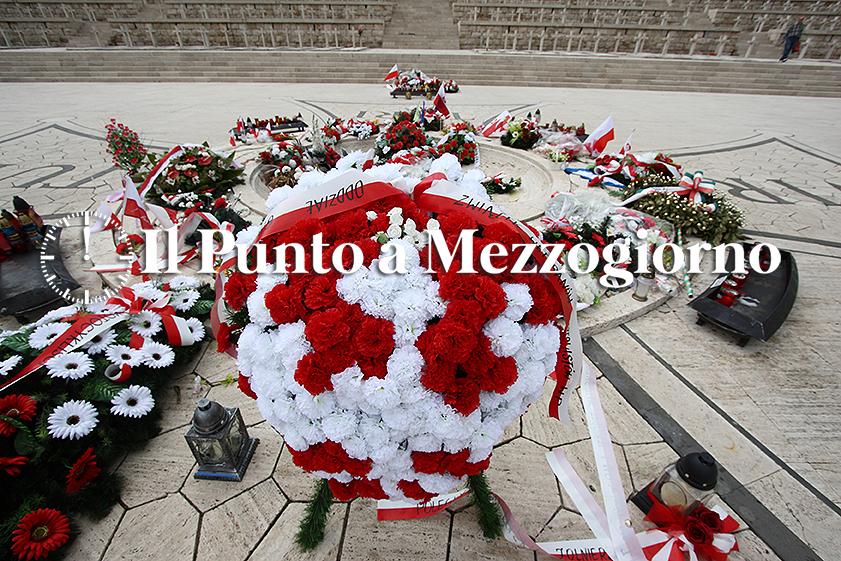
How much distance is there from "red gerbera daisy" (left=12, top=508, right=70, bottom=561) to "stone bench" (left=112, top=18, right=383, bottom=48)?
22.2 metres

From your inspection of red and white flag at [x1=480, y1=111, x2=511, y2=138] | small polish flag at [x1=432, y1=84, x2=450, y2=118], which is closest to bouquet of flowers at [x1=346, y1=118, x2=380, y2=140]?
small polish flag at [x1=432, y1=84, x2=450, y2=118]

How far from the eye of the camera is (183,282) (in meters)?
3.79

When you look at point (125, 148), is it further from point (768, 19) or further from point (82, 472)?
point (768, 19)

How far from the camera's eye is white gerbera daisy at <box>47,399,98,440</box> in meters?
2.36

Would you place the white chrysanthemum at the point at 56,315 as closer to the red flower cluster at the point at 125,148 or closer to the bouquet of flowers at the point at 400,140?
the red flower cluster at the point at 125,148

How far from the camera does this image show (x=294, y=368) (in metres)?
1.46

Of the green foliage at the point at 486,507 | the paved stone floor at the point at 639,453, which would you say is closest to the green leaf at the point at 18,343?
the paved stone floor at the point at 639,453

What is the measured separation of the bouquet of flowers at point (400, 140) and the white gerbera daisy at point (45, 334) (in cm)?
501

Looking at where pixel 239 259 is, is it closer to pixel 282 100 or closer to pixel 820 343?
pixel 820 343

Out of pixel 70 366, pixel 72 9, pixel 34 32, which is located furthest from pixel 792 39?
pixel 34 32

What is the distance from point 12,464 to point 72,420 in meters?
0.31

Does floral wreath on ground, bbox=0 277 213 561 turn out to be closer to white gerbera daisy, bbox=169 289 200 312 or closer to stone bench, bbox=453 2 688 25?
white gerbera daisy, bbox=169 289 200 312

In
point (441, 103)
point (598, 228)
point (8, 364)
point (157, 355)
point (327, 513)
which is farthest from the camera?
point (441, 103)

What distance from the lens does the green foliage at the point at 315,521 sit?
208 centimetres
